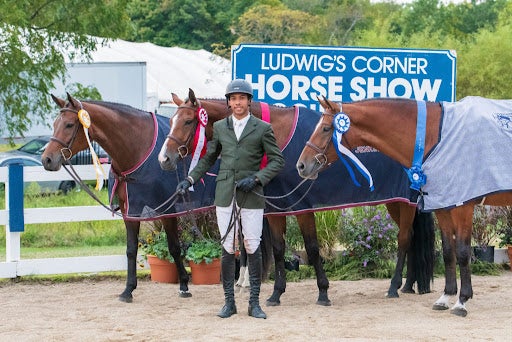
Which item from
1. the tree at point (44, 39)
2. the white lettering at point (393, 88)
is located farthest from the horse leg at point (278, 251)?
the tree at point (44, 39)

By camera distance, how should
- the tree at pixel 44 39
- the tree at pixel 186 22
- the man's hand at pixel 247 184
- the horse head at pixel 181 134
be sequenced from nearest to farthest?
1. the man's hand at pixel 247 184
2. the horse head at pixel 181 134
3. the tree at pixel 44 39
4. the tree at pixel 186 22

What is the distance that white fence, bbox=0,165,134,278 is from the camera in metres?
9.19

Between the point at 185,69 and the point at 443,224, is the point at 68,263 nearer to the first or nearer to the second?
the point at 443,224

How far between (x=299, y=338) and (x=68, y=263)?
12.5 feet

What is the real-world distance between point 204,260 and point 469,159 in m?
3.06

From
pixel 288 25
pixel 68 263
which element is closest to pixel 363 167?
pixel 68 263

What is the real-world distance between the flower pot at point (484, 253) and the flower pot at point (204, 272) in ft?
9.77

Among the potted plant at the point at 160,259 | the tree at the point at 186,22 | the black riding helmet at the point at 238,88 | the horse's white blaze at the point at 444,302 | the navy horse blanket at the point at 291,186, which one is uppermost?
the tree at the point at 186,22

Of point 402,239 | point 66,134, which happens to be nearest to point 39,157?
point 66,134

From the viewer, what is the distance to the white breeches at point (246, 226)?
22.7 ft

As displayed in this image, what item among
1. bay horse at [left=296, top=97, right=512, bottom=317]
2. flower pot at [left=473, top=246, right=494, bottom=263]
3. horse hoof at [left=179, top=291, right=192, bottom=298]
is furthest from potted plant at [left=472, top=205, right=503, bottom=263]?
horse hoof at [left=179, top=291, right=192, bottom=298]

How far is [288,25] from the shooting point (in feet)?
131

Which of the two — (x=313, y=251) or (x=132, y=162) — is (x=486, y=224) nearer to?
(x=313, y=251)

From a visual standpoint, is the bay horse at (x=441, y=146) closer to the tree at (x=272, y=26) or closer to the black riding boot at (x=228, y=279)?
the black riding boot at (x=228, y=279)
